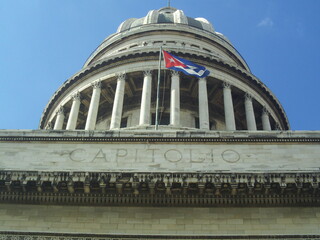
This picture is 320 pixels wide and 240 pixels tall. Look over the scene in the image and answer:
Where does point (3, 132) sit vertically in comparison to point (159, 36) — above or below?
below

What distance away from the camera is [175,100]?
3412 cm

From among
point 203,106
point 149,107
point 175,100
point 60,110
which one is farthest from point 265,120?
point 60,110

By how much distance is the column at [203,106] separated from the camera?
33.2m

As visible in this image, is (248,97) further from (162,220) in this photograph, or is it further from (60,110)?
(162,220)

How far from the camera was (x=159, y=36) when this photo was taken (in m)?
42.8

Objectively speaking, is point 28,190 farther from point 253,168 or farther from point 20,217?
point 253,168

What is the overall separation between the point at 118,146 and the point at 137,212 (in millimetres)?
3419

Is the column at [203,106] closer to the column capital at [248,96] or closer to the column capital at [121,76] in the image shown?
the column capital at [248,96]

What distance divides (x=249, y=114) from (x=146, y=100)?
867cm

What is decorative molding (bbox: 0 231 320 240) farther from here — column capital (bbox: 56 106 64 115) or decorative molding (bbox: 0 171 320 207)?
column capital (bbox: 56 106 64 115)

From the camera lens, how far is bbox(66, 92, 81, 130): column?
3609cm

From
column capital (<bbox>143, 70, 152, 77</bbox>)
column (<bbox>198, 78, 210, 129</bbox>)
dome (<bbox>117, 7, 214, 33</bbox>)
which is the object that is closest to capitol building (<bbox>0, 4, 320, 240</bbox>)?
column (<bbox>198, 78, 210, 129</bbox>)

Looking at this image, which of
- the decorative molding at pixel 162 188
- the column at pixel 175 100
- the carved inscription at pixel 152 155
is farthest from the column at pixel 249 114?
the decorative molding at pixel 162 188

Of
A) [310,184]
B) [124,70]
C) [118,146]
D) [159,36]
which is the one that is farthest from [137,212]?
[159,36]
